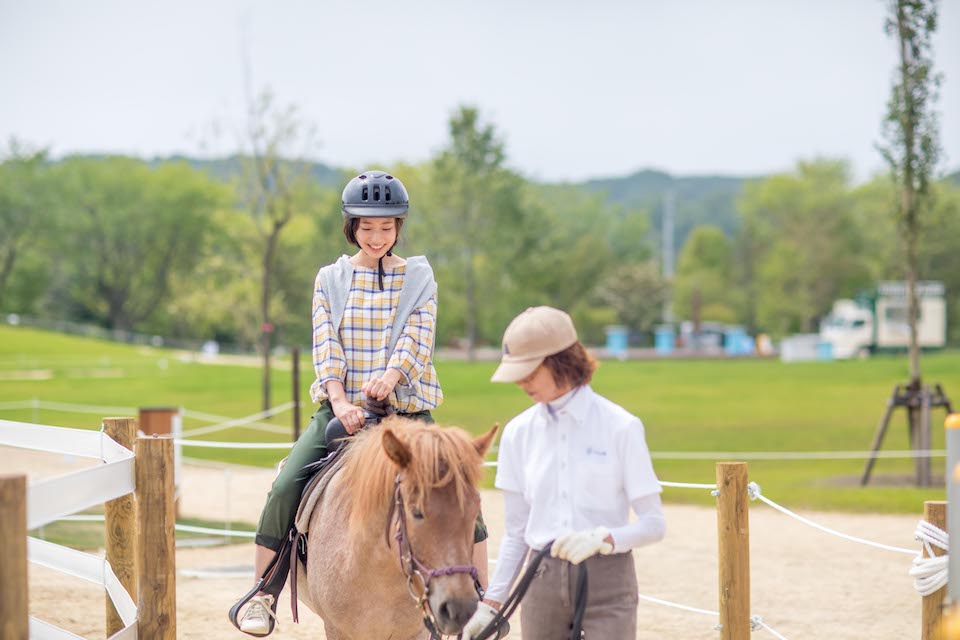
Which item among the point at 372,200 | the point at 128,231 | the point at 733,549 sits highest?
the point at 128,231

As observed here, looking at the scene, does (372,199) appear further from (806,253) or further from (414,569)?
(806,253)

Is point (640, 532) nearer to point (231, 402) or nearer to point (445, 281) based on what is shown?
point (231, 402)

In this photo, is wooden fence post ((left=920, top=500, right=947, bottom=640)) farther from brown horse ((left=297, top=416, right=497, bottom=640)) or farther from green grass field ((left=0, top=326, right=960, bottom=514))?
green grass field ((left=0, top=326, right=960, bottom=514))

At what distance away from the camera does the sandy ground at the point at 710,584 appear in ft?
26.5

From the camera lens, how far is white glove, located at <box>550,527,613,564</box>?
3264 mm

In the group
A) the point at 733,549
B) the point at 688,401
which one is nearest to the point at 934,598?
the point at 733,549

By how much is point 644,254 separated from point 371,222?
291 feet

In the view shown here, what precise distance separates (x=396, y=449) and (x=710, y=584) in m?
6.99

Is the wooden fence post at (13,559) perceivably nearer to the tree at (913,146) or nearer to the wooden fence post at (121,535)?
the wooden fence post at (121,535)

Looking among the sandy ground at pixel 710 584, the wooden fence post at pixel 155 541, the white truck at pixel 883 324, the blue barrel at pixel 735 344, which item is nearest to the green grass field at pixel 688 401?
the sandy ground at pixel 710 584

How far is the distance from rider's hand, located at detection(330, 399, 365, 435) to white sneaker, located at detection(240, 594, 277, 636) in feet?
2.95

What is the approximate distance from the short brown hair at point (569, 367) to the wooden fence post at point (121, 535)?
307 cm

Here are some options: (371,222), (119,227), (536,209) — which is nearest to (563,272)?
(536,209)

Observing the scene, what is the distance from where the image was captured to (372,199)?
495cm
